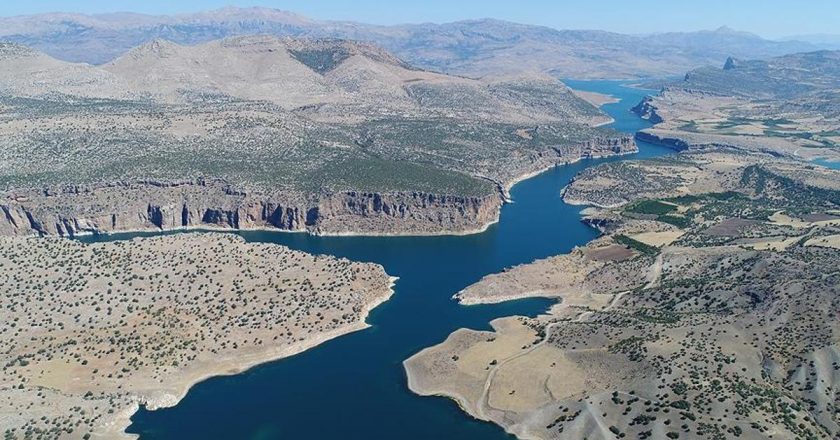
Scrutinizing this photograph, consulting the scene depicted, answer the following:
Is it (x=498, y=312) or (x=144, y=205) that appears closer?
(x=498, y=312)

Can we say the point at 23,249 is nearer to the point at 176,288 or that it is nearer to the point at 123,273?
the point at 123,273

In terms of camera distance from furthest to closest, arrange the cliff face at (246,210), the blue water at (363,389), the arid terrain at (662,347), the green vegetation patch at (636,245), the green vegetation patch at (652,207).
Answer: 1. the green vegetation patch at (652,207)
2. the cliff face at (246,210)
3. the green vegetation patch at (636,245)
4. the blue water at (363,389)
5. the arid terrain at (662,347)

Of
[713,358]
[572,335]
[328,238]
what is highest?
[713,358]

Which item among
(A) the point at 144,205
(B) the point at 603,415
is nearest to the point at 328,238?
(A) the point at 144,205

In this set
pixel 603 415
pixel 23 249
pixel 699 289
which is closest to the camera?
pixel 603 415

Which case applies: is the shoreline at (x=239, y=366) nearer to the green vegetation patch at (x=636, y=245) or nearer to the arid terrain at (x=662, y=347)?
the arid terrain at (x=662, y=347)

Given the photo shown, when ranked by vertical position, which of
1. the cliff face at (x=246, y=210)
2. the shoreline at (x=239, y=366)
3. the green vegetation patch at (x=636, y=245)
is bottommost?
the cliff face at (x=246, y=210)

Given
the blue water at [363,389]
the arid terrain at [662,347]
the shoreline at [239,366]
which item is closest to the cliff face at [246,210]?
the blue water at [363,389]
